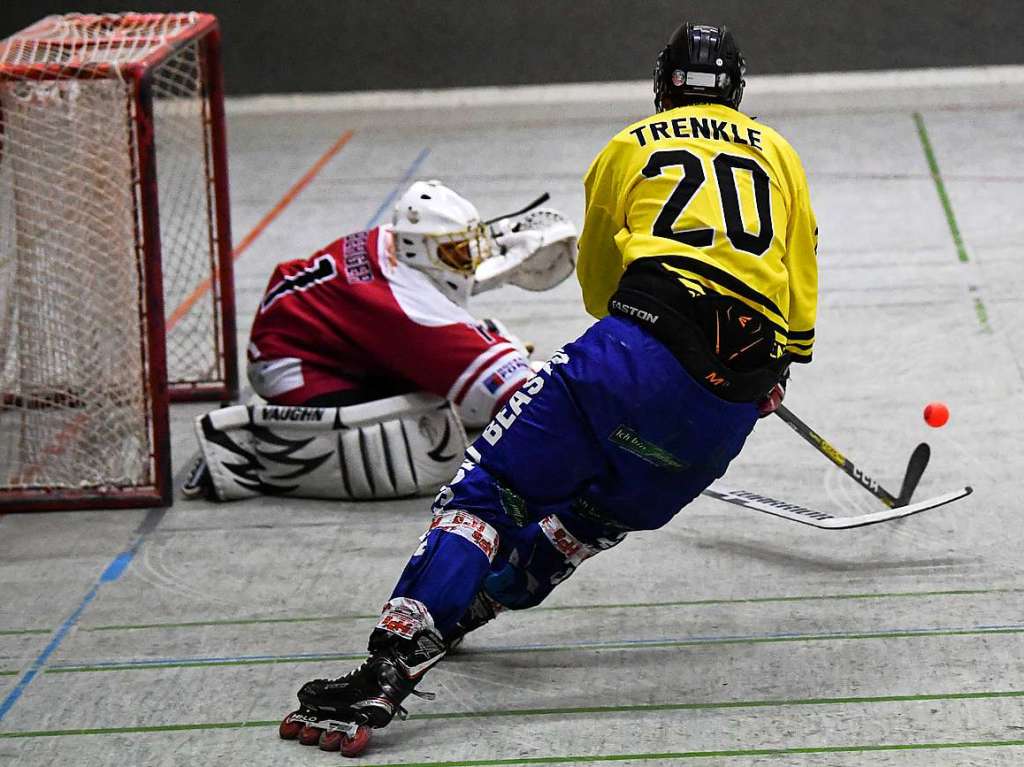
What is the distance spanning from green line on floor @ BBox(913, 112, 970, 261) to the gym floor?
20.6 inches

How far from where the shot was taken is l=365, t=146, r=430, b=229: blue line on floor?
26.6 ft

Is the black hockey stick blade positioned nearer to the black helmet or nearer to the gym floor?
the gym floor

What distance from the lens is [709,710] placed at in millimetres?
3193

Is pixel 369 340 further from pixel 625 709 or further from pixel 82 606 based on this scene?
pixel 625 709

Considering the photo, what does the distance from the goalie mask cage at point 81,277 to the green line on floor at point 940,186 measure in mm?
3923

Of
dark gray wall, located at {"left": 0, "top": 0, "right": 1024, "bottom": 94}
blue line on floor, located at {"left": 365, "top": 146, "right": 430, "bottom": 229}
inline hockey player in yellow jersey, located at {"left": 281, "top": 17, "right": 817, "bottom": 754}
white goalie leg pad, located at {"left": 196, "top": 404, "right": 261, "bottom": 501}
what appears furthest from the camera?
dark gray wall, located at {"left": 0, "top": 0, "right": 1024, "bottom": 94}

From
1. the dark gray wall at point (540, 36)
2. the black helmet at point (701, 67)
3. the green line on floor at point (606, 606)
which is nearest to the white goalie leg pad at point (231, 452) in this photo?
the green line on floor at point (606, 606)

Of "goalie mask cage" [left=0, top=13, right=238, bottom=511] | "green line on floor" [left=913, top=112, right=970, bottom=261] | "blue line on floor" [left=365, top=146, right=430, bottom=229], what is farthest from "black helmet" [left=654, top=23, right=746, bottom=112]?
"blue line on floor" [left=365, top=146, right=430, bottom=229]

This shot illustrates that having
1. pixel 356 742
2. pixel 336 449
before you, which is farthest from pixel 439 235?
pixel 356 742

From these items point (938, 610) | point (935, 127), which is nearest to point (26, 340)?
point (938, 610)

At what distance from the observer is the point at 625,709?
10.6 feet

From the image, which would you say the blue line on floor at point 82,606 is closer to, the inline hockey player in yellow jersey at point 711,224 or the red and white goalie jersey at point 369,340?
the red and white goalie jersey at point 369,340

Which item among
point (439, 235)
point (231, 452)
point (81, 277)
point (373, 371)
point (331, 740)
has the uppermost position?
point (439, 235)

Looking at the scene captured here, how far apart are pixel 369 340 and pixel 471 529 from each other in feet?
5.38
